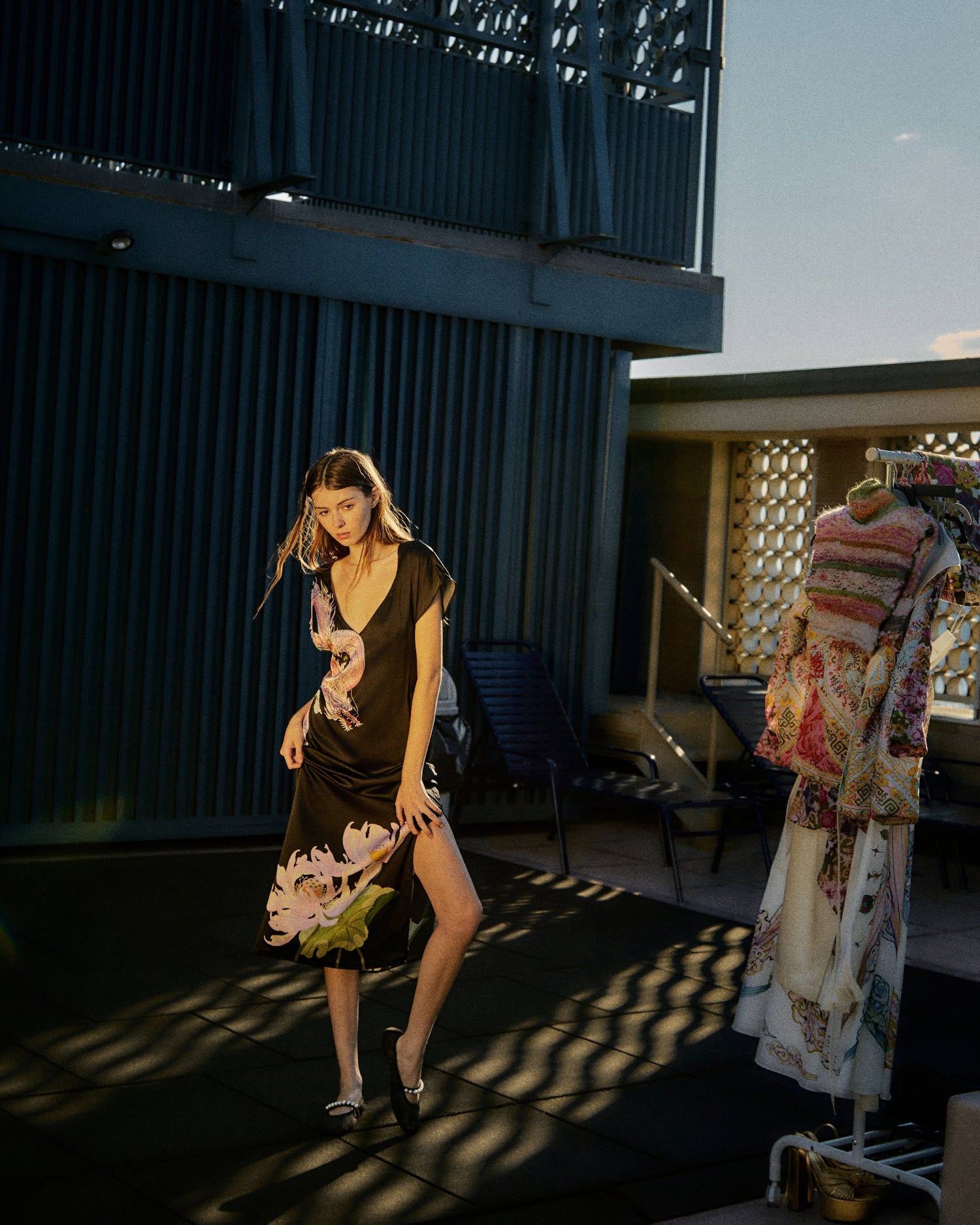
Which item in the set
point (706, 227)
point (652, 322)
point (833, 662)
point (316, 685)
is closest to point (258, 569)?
point (316, 685)

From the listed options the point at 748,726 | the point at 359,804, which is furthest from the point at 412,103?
the point at 359,804

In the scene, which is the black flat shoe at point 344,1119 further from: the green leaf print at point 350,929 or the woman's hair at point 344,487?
the woman's hair at point 344,487

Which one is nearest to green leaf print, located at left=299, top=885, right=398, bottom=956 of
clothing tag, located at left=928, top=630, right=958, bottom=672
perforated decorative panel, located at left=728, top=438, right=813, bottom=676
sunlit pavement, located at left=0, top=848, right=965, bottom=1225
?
sunlit pavement, located at left=0, top=848, right=965, bottom=1225

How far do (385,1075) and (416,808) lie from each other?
1.07 metres

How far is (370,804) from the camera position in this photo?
3.82 meters

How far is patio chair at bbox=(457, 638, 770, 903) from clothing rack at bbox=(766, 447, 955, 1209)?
3236 mm

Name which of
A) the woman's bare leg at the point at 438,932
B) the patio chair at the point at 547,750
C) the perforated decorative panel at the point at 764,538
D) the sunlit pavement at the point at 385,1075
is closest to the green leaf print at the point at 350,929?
the woman's bare leg at the point at 438,932

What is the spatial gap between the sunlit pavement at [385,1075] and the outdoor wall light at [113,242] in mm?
2967

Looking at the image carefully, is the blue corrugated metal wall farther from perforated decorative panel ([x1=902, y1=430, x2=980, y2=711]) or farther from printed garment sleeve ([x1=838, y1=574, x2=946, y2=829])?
printed garment sleeve ([x1=838, y1=574, x2=946, y2=829])

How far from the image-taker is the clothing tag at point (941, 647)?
4016 mm

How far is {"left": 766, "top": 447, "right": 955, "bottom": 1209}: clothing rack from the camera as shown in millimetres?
3551

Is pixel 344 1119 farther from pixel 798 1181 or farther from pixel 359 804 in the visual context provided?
pixel 798 1181

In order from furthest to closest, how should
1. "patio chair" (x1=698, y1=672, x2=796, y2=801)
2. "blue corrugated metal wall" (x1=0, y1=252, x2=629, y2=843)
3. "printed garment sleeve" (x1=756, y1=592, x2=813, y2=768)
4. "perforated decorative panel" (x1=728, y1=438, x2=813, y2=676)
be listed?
"perforated decorative panel" (x1=728, y1=438, x2=813, y2=676) → "patio chair" (x1=698, y1=672, x2=796, y2=801) → "blue corrugated metal wall" (x1=0, y1=252, x2=629, y2=843) → "printed garment sleeve" (x1=756, y1=592, x2=813, y2=768)

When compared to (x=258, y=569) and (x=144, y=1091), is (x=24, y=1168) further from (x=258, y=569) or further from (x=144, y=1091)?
(x=258, y=569)
